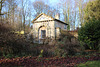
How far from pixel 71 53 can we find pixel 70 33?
759 cm

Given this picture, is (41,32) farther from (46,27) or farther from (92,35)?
(92,35)

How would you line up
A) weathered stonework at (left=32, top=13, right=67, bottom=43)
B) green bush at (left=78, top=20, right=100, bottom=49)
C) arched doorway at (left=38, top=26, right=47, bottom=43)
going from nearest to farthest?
green bush at (left=78, top=20, right=100, bottom=49) → weathered stonework at (left=32, top=13, right=67, bottom=43) → arched doorway at (left=38, top=26, right=47, bottom=43)

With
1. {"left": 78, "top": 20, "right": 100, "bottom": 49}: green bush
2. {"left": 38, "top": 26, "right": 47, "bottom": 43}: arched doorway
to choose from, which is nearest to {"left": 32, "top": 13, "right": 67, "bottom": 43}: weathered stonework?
{"left": 38, "top": 26, "right": 47, "bottom": 43}: arched doorway

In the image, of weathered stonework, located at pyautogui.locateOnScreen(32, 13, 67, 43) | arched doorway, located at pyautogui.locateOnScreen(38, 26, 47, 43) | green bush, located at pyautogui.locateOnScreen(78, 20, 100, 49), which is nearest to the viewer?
green bush, located at pyautogui.locateOnScreen(78, 20, 100, 49)

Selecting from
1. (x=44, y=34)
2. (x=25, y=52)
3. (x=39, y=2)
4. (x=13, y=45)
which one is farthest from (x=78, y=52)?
(x=39, y=2)

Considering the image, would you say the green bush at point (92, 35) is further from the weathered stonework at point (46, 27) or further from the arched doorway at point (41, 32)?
the arched doorway at point (41, 32)

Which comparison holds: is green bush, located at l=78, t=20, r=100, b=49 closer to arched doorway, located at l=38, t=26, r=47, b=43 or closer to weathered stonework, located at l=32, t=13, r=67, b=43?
weathered stonework, located at l=32, t=13, r=67, b=43

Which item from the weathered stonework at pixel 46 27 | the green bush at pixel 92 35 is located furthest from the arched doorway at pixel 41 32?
the green bush at pixel 92 35

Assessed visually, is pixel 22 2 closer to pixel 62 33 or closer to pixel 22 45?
pixel 62 33

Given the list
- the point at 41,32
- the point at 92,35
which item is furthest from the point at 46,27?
the point at 92,35

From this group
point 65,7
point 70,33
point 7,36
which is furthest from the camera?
point 65,7

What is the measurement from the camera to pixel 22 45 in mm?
7055

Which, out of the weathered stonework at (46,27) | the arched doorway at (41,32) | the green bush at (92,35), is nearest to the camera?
the green bush at (92,35)

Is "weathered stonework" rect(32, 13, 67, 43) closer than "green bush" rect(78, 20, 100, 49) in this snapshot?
No
